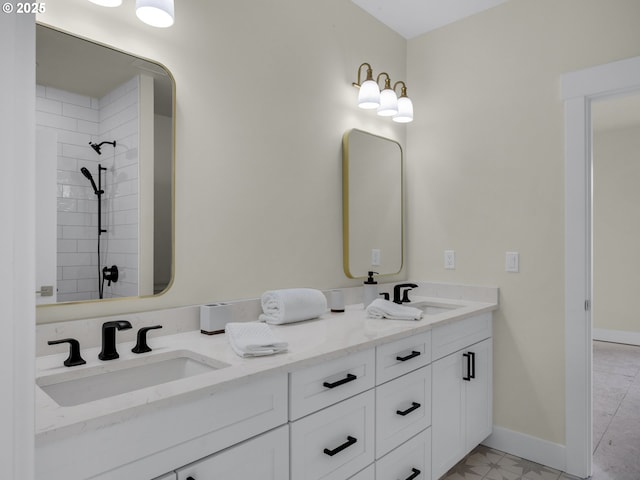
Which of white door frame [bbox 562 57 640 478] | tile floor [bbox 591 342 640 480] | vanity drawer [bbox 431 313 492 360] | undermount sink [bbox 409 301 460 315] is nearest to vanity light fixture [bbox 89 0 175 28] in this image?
vanity drawer [bbox 431 313 492 360]

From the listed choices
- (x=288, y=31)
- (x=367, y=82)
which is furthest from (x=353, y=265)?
(x=288, y=31)

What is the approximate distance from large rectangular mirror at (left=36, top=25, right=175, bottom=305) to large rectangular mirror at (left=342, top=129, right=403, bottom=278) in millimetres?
1063

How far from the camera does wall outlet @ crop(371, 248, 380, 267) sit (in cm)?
254

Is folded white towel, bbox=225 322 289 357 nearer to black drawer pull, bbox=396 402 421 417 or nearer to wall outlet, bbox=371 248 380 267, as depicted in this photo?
black drawer pull, bbox=396 402 421 417

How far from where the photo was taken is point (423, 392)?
183 cm

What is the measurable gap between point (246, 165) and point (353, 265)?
0.88 metres

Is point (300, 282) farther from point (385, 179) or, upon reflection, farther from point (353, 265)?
point (385, 179)

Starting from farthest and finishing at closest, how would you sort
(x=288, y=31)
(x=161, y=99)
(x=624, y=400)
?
1. (x=624, y=400)
2. (x=288, y=31)
3. (x=161, y=99)

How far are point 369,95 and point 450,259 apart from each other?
3.61 feet

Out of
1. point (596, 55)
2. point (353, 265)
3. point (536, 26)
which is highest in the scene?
point (536, 26)

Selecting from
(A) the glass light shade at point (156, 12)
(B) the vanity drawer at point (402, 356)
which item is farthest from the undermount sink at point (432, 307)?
(A) the glass light shade at point (156, 12)

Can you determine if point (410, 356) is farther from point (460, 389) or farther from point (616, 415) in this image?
point (616, 415)

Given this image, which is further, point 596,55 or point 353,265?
point 353,265

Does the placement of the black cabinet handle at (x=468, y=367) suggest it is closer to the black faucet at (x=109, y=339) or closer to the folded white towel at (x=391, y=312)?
the folded white towel at (x=391, y=312)
